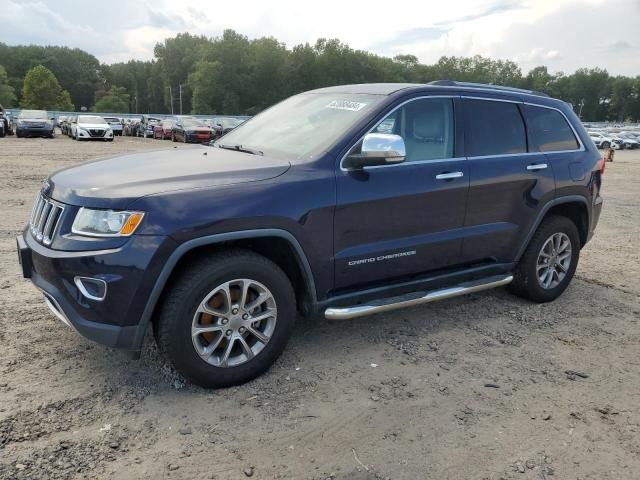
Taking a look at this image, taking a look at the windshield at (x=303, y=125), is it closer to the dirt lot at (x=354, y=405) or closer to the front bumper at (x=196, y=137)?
the dirt lot at (x=354, y=405)

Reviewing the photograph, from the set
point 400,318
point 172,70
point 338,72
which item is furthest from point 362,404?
point 172,70

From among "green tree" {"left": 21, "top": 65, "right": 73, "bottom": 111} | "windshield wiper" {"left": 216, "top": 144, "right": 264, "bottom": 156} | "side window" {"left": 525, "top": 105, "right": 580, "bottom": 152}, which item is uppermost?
"green tree" {"left": 21, "top": 65, "right": 73, "bottom": 111}

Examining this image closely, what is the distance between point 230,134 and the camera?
4.72 m

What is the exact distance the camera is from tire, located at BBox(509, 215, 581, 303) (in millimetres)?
4852

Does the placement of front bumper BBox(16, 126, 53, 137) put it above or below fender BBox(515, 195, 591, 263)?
below

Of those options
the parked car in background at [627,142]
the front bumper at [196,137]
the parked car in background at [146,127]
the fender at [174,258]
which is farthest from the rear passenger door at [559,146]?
the parked car in background at [627,142]

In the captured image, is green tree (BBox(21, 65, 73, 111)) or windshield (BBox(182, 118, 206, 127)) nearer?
windshield (BBox(182, 118, 206, 127))

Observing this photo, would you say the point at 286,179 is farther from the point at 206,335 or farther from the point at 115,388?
the point at 115,388

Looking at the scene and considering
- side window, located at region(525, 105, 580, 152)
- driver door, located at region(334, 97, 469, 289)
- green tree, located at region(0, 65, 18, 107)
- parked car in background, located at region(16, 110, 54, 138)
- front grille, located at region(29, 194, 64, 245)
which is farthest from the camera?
green tree, located at region(0, 65, 18, 107)

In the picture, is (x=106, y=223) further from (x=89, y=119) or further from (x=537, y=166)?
(x=89, y=119)

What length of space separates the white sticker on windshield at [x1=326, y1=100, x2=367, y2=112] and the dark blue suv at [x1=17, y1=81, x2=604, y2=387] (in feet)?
0.06

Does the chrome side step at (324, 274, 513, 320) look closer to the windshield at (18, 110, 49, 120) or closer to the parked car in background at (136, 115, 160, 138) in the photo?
the windshield at (18, 110, 49, 120)

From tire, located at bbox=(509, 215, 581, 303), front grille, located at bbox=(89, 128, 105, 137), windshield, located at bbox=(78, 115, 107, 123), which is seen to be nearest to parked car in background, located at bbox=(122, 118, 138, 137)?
windshield, located at bbox=(78, 115, 107, 123)

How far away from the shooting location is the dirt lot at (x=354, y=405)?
8.96ft
